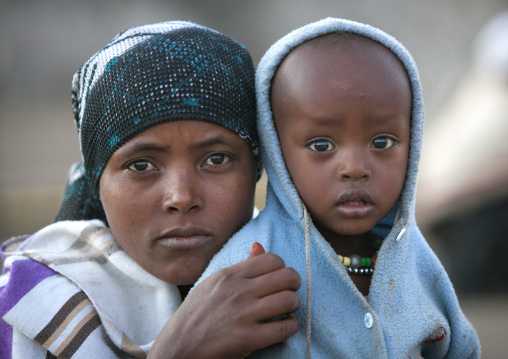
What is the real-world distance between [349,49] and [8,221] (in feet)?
19.8

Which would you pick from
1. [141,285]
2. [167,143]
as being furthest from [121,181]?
[141,285]

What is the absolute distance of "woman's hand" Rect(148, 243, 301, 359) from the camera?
1.53 m

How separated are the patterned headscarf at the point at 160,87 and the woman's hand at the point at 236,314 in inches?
20.5

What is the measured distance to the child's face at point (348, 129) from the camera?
166cm

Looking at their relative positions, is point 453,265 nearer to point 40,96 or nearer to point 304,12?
point 304,12

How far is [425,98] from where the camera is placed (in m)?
6.43

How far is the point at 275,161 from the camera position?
1819 millimetres

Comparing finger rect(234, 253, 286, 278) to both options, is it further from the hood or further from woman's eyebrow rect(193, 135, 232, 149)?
woman's eyebrow rect(193, 135, 232, 149)

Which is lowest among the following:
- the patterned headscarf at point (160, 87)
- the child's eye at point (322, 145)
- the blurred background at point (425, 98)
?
the blurred background at point (425, 98)

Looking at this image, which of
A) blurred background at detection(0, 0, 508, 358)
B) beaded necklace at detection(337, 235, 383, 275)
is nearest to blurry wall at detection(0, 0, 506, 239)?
blurred background at detection(0, 0, 508, 358)

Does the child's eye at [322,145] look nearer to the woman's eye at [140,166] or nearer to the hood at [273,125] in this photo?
the hood at [273,125]

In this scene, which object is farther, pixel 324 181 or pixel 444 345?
pixel 444 345

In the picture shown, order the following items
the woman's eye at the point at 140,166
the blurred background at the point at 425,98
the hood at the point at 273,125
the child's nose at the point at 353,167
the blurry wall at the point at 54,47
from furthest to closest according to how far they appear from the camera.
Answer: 1. the blurry wall at the point at 54,47
2. the blurred background at the point at 425,98
3. the woman's eye at the point at 140,166
4. the hood at the point at 273,125
5. the child's nose at the point at 353,167

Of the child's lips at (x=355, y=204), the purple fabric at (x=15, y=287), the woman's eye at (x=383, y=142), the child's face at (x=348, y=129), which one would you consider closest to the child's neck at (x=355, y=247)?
the child's face at (x=348, y=129)
